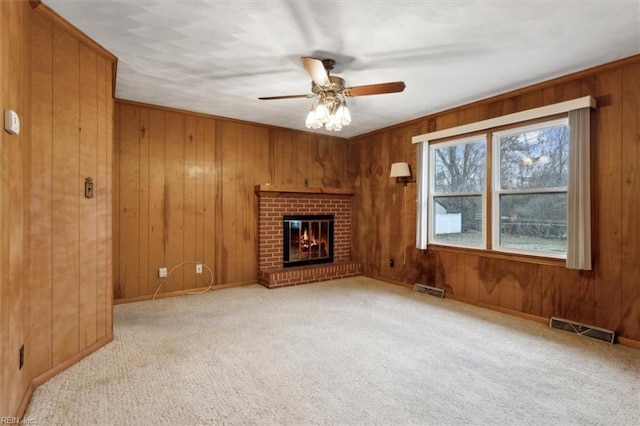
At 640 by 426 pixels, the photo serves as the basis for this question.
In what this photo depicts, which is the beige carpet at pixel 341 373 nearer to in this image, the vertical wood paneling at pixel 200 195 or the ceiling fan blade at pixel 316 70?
the vertical wood paneling at pixel 200 195

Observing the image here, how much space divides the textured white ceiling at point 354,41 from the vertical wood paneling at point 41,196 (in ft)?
1.03

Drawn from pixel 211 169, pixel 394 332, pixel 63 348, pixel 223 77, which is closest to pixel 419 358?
pixel 394 332

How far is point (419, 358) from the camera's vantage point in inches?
95.0

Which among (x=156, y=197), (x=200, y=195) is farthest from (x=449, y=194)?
(x=156, y=197)

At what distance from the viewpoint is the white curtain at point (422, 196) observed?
14.1 ft

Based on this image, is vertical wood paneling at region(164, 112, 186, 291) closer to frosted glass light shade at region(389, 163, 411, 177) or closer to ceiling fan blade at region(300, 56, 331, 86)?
ceiling fan blade at region(300, 56, 331, 86)

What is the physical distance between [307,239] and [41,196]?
11.5 feet

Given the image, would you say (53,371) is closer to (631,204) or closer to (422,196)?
(422,196)

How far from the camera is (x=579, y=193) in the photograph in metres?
2.87

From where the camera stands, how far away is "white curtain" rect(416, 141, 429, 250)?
4.29m

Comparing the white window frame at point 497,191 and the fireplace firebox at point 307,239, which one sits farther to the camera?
the fireplace firebox at point 307,239

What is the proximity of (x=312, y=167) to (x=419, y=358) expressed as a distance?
3.58 meters

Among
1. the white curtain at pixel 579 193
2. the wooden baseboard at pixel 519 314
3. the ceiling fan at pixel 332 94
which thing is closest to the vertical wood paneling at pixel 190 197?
the ceiling fan at pixel 332 94

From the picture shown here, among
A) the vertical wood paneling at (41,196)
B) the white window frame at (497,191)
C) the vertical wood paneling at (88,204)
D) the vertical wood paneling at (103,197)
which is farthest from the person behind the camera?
the white window frame at (497,191)
